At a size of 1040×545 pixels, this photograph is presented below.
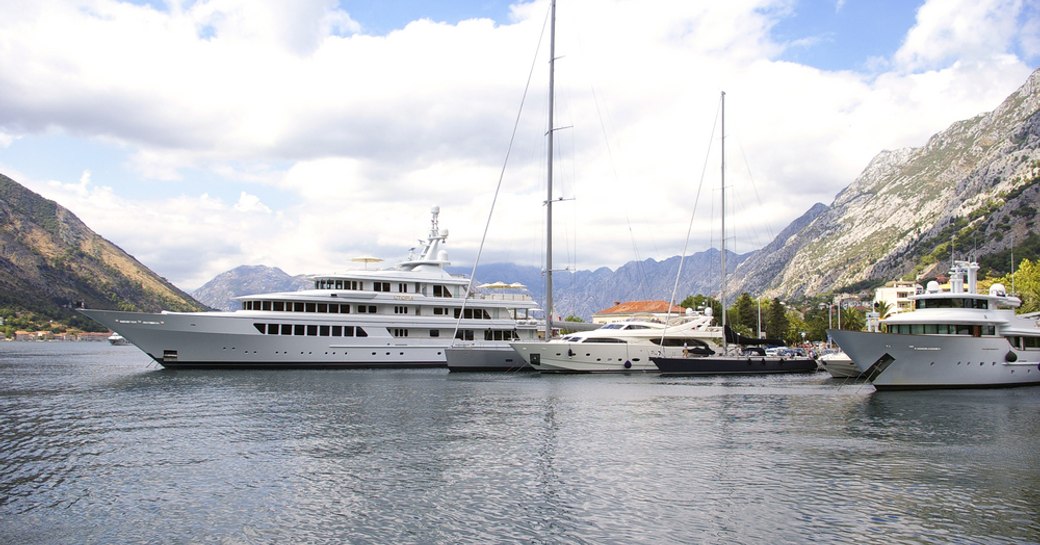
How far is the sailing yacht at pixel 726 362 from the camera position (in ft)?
174

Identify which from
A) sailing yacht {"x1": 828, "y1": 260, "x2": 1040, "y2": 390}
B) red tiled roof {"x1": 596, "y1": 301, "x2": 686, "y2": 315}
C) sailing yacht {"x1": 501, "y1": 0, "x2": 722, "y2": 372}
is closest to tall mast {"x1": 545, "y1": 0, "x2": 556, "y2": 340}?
sailing yacht {"x1": 501, "y1": 0, "x2": 722, "y2": 372}

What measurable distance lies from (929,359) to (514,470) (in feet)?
94.0

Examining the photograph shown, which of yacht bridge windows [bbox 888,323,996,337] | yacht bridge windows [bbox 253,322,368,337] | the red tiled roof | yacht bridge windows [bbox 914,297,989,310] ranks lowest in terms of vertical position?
yacht bridge windows [bbox 253,322,368,337]

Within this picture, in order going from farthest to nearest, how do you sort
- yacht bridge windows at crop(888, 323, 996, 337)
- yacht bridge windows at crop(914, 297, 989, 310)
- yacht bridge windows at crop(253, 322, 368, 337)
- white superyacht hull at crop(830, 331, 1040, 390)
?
yacht bridge windows at crop(253, 322, 368, 337) < yacht bridge windows at crop(914, 297, 989, 310) < yacht bridge windows at crop(888, 323, 996, 337) < white superyacht hull at crop(830, 331, 1040, 390)

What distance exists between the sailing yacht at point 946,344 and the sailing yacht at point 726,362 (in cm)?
1520

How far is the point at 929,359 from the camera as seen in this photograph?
37.8 m

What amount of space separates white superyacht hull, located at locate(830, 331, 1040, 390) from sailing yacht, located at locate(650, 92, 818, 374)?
1521cm

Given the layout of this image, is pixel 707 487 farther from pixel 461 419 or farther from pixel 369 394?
pixel 369 394

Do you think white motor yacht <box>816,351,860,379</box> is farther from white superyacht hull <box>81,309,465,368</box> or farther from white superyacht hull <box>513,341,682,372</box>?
white superyacht hull <box>81,309,465,368</box>

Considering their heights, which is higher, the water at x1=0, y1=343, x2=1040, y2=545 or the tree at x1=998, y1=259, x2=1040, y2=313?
the tree at x1=998, y1=259, x2=1040, y2=313

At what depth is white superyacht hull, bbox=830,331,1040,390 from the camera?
1475 inches

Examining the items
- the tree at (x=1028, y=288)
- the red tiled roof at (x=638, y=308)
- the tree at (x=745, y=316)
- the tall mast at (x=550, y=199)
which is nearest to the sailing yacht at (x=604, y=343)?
the tall mast at (x=550, y=199)

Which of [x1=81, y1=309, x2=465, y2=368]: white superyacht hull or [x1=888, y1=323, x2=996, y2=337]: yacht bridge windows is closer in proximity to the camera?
[x1=888, y1=323, x2=996, y2=337]: yacht bridge windows

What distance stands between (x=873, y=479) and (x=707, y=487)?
4.14 meters
